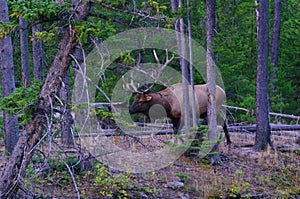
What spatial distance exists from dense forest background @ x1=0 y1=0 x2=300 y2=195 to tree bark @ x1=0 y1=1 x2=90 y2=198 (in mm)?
30

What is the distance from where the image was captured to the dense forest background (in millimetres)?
6254

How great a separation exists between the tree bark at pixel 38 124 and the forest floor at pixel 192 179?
27.8 inches

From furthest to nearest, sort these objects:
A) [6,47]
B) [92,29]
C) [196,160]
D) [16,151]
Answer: [196,160] → [6,47] → [16,151] → [92,29]

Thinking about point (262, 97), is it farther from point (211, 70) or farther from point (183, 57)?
point (183, 57)

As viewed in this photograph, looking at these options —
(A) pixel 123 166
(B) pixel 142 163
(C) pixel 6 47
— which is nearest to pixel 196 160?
(B) pixel 142 163

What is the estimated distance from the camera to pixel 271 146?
13438 mm

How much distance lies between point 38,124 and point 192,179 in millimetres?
5003

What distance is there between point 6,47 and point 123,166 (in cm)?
358

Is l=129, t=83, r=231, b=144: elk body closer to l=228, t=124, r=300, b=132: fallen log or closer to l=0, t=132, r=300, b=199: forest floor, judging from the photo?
l=0, t=132, r=300, b=199: forest floor

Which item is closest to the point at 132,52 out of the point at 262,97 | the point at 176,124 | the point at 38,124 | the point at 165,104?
the point at 165,104

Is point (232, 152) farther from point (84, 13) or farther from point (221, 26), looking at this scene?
point (84, 13)

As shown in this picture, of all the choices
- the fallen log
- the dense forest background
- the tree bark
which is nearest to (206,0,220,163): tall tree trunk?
the dense forest background

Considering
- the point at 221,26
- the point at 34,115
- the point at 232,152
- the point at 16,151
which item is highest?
the point at 221,26

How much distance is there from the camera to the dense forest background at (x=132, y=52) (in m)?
6.25
